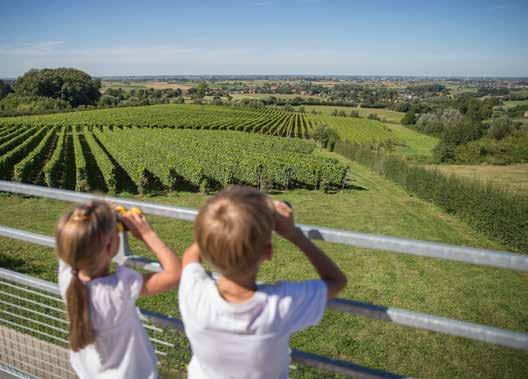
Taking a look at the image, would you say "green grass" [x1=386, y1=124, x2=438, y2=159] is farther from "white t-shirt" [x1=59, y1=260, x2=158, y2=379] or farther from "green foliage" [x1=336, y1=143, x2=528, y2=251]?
"white t-shirt" [x1=59, y1=260, x2=158, y2=379]

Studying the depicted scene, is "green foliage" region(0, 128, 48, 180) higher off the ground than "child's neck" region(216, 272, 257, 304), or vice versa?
"child's neck" region(216, 272, 257, 304)

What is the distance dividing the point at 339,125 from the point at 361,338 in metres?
68.0

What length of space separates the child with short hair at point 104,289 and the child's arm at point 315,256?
51 centimetres

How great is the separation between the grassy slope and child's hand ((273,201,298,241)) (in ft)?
20.4

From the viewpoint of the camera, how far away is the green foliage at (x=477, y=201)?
16.7 meters

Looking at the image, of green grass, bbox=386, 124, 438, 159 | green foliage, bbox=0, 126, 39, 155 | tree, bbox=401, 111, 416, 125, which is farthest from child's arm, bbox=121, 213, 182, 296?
tree, bbox=401, 111, 416, 125

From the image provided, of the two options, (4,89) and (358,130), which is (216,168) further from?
(4,89)

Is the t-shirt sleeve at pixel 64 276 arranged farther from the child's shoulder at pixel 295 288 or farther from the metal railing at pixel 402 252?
the child's shoulder at pixel 295 288

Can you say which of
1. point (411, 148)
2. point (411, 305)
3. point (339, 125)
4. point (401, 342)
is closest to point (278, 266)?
point (411, 305)

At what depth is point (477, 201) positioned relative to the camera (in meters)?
19.3

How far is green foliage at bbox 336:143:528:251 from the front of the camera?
1670cm

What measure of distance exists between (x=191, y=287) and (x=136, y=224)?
0.43 metres

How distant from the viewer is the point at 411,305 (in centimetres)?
1043

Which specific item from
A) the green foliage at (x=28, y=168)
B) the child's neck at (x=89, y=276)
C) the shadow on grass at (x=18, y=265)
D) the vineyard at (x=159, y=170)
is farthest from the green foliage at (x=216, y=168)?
the child's neck at (x=89, y=276)
